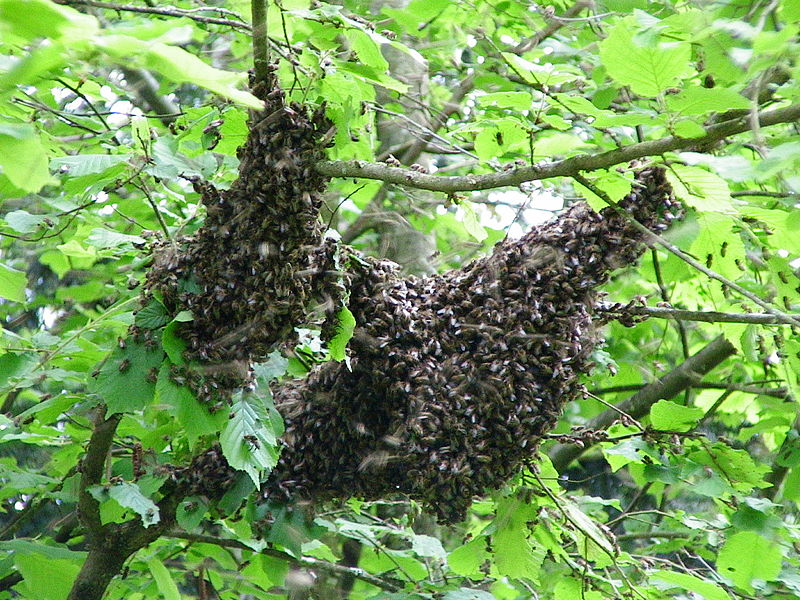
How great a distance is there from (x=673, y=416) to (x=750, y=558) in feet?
2.03

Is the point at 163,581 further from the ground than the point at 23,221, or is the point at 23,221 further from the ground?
the point at 23,221

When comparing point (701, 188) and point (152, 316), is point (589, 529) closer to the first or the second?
point (701, 188)

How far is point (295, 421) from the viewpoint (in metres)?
3.13

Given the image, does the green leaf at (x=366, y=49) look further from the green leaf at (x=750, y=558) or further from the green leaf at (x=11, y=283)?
the green leaf at (x=750, y=558)

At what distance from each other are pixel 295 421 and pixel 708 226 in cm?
168

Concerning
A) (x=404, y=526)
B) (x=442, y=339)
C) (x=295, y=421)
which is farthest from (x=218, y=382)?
(x=404, y=526)

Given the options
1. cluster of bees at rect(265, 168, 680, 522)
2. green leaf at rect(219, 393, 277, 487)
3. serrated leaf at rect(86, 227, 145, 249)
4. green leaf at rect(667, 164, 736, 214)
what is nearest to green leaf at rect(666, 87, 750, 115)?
green leaf at rect(667, 164, 736, 214)

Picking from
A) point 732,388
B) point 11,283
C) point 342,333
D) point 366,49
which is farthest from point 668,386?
point 11,283

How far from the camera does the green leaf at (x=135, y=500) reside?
2.89 metres

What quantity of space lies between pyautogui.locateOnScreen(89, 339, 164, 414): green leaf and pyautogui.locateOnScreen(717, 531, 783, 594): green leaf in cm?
225

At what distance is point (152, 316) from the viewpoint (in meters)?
2.72

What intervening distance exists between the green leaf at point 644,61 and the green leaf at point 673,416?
1478 mm

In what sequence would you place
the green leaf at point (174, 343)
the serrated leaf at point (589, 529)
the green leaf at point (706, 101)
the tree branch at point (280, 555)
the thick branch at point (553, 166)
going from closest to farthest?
the green leaf at point (706, 101) < the thick branch at point (553, 166) < the green leaf at point (174, 343) < the serrated leaf at point (589, 529) < the tree branch at point (280, 555)

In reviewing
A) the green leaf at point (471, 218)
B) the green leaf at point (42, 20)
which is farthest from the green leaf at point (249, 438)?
the green leaf at point (42, 20)
